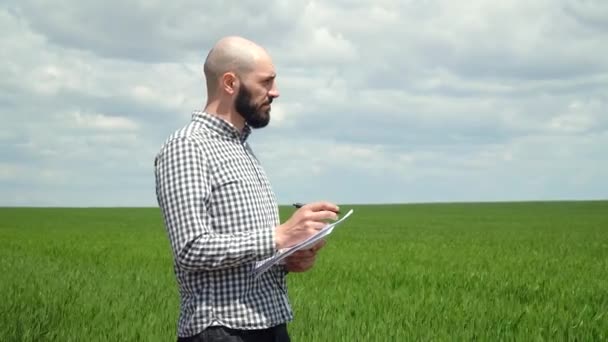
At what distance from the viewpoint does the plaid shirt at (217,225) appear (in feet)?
9.49

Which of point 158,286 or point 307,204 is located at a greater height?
point 307,204

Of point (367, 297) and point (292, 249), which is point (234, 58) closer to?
point (292, 249)

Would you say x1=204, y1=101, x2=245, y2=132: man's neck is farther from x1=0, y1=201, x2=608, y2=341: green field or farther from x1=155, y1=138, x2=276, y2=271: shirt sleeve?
x1=0, y1=201, x2=608, y2=341: green field

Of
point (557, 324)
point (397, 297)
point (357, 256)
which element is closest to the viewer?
point (557, 324)

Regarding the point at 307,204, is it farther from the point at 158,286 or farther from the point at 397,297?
the point at 158,286

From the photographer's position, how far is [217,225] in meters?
3.01

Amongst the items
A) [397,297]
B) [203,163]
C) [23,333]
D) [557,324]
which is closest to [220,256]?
[203,163]

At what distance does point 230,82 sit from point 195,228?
577 millimetres

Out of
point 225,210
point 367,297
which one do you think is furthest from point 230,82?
point 367,297

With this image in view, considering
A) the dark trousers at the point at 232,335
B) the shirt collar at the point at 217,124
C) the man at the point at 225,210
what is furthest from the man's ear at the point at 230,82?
the dark trousers at the point at 232,335

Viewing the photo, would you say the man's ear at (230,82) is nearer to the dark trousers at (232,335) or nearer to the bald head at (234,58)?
the bald head at (234,58)

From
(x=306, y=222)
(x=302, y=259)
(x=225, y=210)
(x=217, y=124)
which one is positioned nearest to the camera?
(x=306, y=222)

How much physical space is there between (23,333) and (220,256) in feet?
18.8

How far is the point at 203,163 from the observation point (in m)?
2.98
